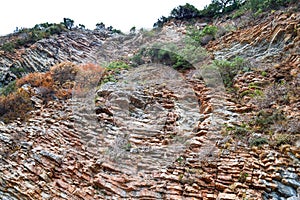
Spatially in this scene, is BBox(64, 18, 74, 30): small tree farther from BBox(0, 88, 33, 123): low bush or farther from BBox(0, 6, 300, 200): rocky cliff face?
BBox(0, 88, 33, 123): low bush

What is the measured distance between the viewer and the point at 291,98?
22.0ft

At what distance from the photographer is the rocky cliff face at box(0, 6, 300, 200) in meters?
5.32

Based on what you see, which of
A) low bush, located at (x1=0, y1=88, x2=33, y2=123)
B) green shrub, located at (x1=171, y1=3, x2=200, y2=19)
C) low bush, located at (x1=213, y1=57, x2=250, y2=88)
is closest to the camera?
low bush, located at (x1=0, y1=88, x2=33, y2=123)

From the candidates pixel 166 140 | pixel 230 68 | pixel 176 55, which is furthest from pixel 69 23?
pixel 166 140

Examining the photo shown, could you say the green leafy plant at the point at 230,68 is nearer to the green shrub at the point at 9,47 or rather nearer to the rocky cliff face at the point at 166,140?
the rocky cliff face at the point at 166,140

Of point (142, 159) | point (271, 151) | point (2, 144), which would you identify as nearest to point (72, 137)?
point (2, 144)

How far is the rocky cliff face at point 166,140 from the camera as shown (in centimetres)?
532

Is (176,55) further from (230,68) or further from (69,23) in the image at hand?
(69,23)

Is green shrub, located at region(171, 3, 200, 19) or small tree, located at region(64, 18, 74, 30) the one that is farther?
small tree, located at region(64, 18, 74, 30)

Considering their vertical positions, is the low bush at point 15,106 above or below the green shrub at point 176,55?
below

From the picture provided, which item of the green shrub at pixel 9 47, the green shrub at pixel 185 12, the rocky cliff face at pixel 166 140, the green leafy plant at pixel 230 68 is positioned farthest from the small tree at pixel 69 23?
the green leafy plant at pixel 230 68

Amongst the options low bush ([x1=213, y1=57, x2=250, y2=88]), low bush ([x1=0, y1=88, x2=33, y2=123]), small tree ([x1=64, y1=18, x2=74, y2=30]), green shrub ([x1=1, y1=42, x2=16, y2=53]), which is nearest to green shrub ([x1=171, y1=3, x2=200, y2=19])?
small tree ([x1=64, y1=18, x2=74, y2=30])

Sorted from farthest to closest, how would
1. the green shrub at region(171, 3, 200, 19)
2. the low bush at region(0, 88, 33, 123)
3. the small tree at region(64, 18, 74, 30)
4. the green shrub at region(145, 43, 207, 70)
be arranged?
1. the small tree at region(64, 18, 74, 30)
2. the green shrub at region(171, 3, 200, 19)
3. the green shrub at region(145, 43, 207, 70)
4. the low bush at region(0, 88, 33, 123)

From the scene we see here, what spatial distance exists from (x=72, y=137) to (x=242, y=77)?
18.4 feet
